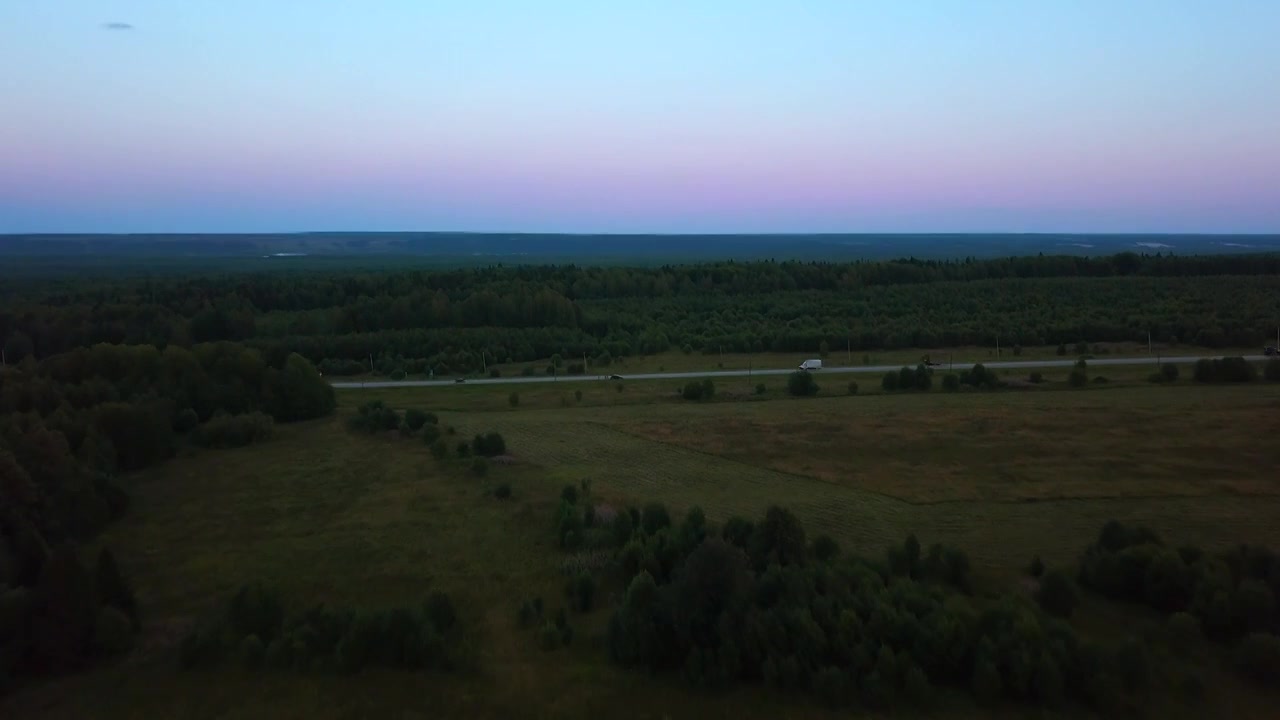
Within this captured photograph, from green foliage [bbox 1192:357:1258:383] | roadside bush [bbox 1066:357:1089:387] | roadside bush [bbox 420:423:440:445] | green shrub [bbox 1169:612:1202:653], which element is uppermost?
green foliage [bbox 1192:357:1258:383]

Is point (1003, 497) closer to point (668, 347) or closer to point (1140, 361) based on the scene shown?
point (1140, 361)

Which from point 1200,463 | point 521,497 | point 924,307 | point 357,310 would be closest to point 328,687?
point 521,497

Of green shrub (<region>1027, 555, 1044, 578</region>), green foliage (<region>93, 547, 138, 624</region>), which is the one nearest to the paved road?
green shrub (<region>1027, 555, 1044, 578</region>)

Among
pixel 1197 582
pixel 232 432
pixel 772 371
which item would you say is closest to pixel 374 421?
pixel 232 432

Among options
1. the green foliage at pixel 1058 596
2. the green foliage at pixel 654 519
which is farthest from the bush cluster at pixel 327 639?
the green foliage at pixel 1058 596

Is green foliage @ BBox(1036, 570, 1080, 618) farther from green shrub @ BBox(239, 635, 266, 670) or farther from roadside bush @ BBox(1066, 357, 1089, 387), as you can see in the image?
roadside bush @ BBox(1066, 357, 1089, 387)

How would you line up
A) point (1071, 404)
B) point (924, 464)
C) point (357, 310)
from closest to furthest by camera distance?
point (924, 464), point (1071, 404), point (357, 310)
